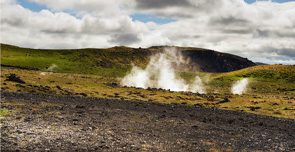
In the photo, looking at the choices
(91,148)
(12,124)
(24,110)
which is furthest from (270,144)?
(24,110)

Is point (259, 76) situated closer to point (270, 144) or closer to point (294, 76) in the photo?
point (294, 76)

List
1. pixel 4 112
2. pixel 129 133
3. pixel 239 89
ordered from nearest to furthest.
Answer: pixel 129 133 → pixel 4 112 → pixel 239 89

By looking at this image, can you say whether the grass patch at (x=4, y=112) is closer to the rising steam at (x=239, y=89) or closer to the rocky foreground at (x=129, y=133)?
the rocky foreground at (x=129, y=133)

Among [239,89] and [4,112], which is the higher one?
[4,112]

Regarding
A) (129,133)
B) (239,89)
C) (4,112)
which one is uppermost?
(4,112)

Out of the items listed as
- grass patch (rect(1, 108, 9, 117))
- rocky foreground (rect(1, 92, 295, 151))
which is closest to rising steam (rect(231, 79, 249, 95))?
rocky foreground (rect(1, 92, 295, 151))

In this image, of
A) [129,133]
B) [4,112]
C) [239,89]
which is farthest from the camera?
[239,89]

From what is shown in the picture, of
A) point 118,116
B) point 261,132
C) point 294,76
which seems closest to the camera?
point 261,132

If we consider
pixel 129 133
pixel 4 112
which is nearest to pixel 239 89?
pixel 129 133

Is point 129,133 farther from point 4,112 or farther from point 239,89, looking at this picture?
point 239,89

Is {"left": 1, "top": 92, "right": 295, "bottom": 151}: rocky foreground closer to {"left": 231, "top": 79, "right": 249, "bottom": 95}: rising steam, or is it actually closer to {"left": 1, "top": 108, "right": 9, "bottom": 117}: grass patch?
{"left": 1, "top": 108, "right": 9, "bottom": 117}: grass patch

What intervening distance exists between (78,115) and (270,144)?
1929 cm

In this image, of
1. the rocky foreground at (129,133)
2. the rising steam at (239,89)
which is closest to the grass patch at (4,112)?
the rocky foreground at (129,133)

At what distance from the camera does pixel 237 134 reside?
22.5m
